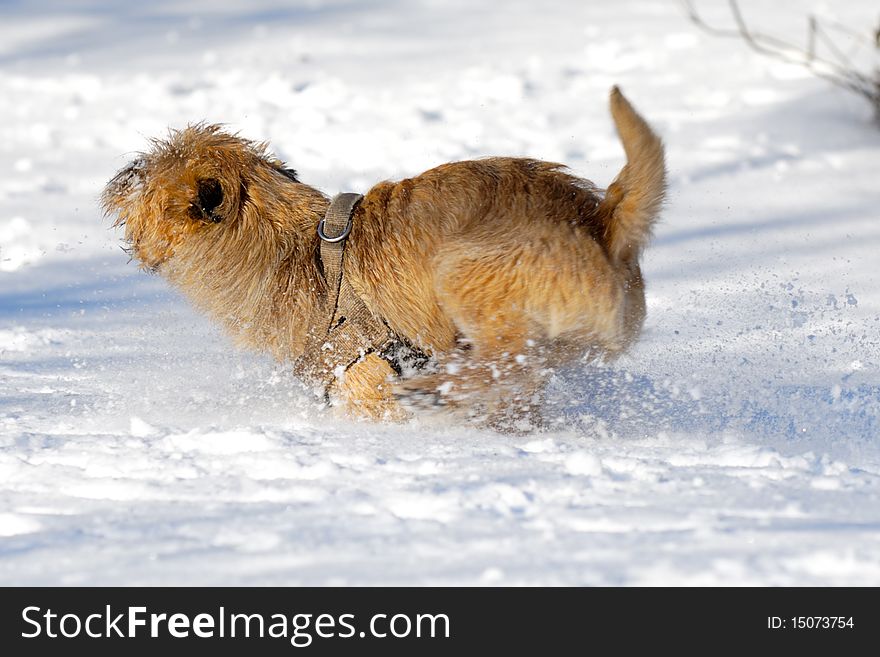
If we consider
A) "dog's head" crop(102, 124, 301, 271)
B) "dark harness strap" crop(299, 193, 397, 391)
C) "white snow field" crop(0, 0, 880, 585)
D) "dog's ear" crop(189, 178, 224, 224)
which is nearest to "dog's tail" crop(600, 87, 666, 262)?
Result: "white snow field" crop(0, 0, 880, 585)

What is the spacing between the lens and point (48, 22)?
37.9 ft

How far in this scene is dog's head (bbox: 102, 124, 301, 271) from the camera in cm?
362

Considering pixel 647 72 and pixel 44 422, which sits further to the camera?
pixel 647 72

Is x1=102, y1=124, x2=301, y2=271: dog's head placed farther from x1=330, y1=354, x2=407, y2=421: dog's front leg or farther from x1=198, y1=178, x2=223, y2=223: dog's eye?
x1=330, y1=354, x2=407, y2=421: dog's front leg

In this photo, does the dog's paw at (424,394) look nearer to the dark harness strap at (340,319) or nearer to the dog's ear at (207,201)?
the dark harness strap at (340,319)

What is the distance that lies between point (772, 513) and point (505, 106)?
20.7 ft

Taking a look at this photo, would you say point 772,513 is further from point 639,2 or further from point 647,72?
point 639,2

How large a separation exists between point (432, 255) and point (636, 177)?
705mm

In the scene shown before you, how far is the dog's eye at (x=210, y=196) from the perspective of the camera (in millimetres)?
3633

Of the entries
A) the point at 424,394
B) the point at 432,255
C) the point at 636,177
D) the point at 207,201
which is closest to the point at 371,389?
the point at 424,394

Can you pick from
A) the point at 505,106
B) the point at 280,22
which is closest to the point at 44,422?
the point at 505,106

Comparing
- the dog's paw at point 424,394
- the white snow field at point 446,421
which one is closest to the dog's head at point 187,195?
the white snow field at point 446,421

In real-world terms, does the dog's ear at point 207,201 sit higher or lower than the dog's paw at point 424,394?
higher
